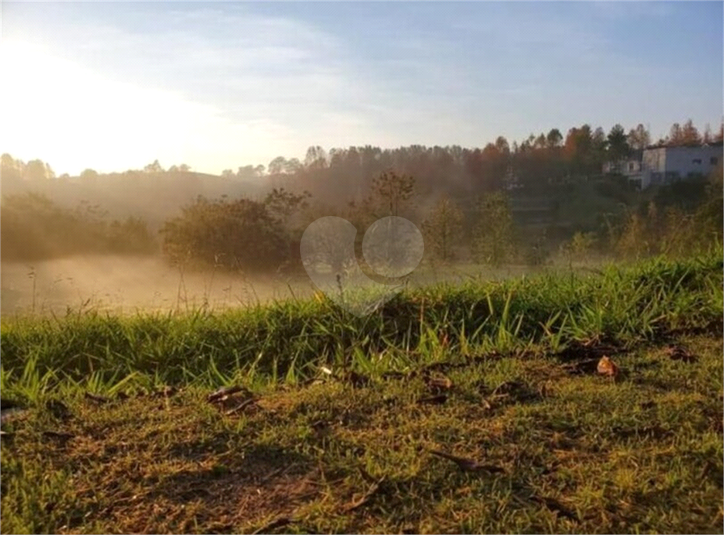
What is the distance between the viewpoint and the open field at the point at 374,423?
83.0 inches

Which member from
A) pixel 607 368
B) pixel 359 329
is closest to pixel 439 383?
pixel 607 368

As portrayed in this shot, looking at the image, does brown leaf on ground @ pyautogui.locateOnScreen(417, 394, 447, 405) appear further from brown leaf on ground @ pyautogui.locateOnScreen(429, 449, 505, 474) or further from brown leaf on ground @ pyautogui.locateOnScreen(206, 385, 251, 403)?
brown leaf on ground @ pyautogui.locateOnScreen(206, 385, 251, 403)

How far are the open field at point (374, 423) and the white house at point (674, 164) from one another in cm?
191

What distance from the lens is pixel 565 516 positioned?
6.66 ft

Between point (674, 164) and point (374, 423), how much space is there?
4.34 meters

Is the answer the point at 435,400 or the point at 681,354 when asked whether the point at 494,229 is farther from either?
the point at 435,400

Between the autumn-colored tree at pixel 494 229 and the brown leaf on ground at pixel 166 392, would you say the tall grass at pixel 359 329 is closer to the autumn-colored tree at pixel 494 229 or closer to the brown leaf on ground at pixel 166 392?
the brown leaf on ground at pixel 166 392

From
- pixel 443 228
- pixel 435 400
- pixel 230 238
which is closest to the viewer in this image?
pixel 435 400

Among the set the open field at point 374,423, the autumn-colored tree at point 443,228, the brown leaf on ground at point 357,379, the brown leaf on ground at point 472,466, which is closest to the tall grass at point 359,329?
the open field at point 374,423

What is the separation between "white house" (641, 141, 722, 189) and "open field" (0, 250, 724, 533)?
1.91m

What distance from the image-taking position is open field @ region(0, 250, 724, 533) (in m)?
2.11

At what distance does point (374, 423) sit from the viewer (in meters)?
2.66

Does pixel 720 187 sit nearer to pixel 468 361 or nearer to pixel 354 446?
pixel 468 361

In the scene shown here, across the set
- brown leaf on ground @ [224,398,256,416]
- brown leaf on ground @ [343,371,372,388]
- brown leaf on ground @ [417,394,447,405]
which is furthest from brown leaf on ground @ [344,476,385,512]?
brown leaf on ground @ [343,371,372,388]
